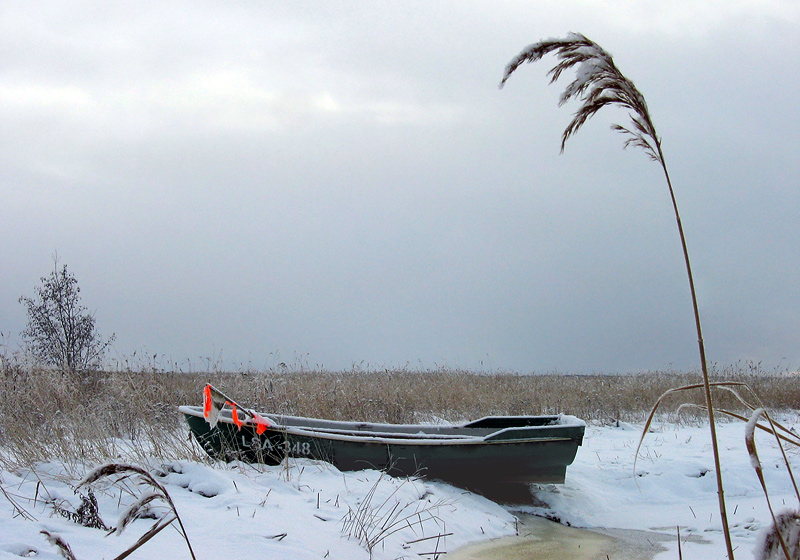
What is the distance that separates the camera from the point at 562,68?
2.01 m

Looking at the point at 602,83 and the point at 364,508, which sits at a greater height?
the point at 602,83

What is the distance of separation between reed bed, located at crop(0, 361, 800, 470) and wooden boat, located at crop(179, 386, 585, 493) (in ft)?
1.67

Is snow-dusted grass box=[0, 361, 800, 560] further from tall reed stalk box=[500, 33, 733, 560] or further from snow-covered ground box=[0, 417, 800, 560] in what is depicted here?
tall reed stalk box=[500, 33, 733, 560]

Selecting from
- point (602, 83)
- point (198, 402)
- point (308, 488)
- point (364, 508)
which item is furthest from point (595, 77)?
point (198, 402)

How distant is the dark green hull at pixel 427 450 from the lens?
6.55 m

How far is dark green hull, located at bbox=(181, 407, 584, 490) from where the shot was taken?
21.5 feet

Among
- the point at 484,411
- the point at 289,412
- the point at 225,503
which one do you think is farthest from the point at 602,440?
the point at 225,503

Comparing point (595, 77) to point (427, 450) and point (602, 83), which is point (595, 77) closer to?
point (602, 83)

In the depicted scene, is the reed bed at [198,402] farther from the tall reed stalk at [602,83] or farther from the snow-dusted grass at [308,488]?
the tall reed stalk at [602,83]

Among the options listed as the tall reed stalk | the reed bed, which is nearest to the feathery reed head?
the tall reed stalk

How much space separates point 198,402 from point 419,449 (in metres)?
6.29

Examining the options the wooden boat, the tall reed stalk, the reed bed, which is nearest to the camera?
the tall reed stalk

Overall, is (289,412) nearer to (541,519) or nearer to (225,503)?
(541,519)

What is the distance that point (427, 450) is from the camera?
6.52 metres
